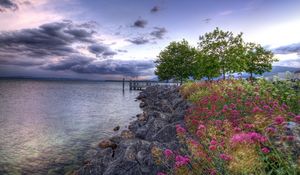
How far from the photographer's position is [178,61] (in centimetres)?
6212

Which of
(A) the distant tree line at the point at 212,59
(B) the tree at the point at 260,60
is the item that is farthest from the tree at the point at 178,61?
(B) the tree at the point at 260,60

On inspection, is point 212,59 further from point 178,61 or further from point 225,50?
point 178,61

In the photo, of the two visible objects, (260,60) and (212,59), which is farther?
(260,60)

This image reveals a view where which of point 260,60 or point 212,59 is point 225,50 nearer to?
point 212,59

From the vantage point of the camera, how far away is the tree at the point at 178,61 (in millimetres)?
61875

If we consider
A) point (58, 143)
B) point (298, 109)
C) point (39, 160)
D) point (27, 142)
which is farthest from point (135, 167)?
point (27, 142)

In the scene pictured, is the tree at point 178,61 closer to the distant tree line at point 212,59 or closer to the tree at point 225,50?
the distant tree line at point 212,59

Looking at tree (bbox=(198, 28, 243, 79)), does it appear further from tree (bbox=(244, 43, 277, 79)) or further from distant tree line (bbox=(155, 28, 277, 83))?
tree (bbox=(244, 43, 277, 79))

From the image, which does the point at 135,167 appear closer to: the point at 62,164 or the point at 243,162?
the point at 243,162

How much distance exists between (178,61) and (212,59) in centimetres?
2566

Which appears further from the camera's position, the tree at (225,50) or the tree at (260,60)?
the tree at (260,60)

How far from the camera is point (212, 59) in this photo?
120 ft

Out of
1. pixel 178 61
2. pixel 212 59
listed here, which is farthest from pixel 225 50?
pixel 178 61

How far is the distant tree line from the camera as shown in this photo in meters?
36.1
